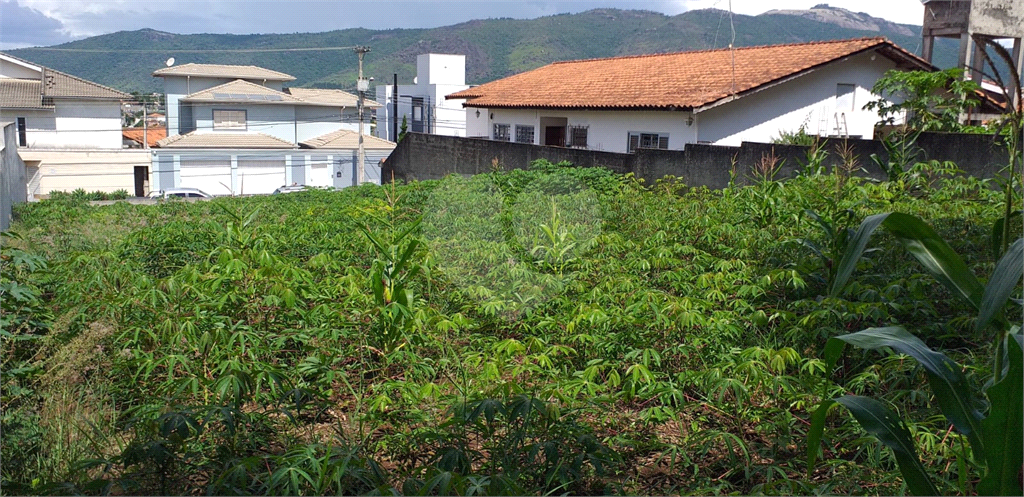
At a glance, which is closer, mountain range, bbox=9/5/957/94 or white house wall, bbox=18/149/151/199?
mountain range, bbox=9/5/957/94

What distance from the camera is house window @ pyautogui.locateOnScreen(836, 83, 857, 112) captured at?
12891mm

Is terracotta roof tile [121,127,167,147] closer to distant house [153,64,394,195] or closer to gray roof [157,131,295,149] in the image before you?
distant house [153,64,394,195]

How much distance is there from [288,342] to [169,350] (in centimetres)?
57

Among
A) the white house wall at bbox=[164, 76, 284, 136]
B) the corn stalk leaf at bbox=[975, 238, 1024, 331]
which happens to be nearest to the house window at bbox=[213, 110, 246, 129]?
the white house wall at bbox=[164, 76, 284, 136]

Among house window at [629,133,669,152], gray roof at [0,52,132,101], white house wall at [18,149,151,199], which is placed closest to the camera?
house window at [629,133,669,152]

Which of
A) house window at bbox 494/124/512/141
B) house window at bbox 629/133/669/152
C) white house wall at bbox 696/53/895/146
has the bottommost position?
house window at bbox 629/133/669/152

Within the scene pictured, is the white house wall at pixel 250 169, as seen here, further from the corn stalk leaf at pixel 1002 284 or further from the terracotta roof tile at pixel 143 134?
the corn stalk leaf at pixel 1002 284

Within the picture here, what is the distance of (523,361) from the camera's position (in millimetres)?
3352

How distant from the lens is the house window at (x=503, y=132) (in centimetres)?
1702

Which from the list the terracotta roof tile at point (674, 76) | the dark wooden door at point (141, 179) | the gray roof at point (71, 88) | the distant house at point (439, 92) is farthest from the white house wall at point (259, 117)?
the distant house at point (439, 92)

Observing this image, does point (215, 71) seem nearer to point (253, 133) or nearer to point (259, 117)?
point (259, 117)

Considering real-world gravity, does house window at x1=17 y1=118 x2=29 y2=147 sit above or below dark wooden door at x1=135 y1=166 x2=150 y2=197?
above

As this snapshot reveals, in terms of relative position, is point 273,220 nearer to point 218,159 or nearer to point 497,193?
point 497,193

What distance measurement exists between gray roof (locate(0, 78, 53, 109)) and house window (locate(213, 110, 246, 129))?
3.39m
